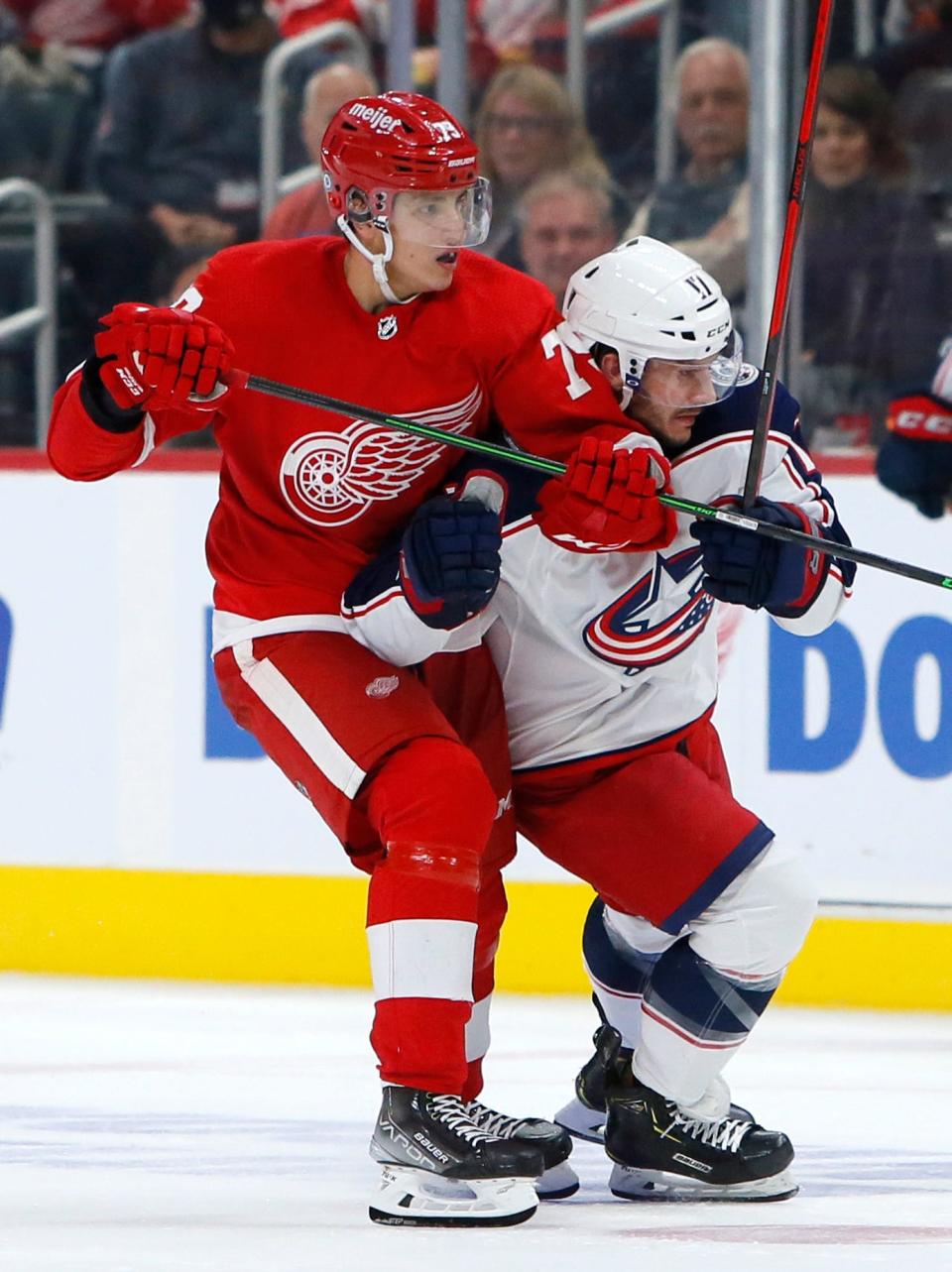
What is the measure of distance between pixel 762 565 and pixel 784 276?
414 millimetres

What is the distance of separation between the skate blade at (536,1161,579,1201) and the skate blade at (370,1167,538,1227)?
0.20 meters

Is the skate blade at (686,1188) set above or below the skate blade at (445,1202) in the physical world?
below

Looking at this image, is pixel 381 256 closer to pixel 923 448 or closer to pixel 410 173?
pixel 410 173

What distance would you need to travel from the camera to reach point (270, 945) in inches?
182

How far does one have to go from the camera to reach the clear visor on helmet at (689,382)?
2.81 meters

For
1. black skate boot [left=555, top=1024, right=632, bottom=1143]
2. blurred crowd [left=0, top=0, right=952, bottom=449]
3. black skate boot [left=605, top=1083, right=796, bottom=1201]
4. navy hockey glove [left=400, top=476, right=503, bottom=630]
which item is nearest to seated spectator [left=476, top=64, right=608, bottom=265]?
blurred crowd [left=0, top=0, right=952, bottom=449]

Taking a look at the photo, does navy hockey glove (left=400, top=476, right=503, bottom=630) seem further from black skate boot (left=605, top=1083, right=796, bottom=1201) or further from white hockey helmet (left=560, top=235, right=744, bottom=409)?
black skate boot (left=605, top=1083, right=796, bottom=1201)

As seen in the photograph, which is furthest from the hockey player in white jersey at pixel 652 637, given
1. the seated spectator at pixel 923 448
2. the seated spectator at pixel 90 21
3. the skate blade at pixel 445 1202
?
the seated spectator at pixel 90 21

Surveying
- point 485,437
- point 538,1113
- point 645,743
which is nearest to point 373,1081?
point 538,1113

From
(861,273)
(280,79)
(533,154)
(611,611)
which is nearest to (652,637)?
(611,611)

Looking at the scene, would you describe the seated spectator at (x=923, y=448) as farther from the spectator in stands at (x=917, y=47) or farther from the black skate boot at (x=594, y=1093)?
the black skate boot at (x=594, y=1093)

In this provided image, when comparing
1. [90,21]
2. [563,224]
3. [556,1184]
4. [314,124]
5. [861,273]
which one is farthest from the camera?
[90,21]

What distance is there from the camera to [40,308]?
17.3 ft

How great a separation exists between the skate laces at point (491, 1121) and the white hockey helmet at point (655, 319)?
0.85 m
